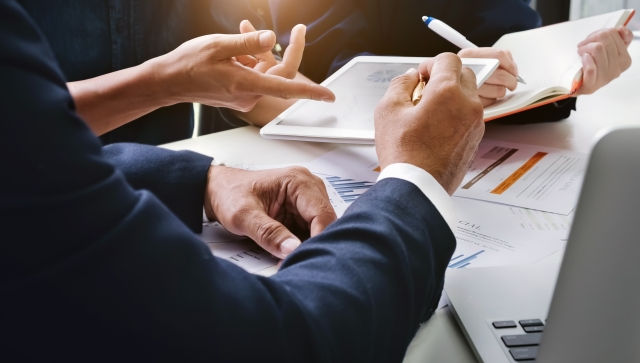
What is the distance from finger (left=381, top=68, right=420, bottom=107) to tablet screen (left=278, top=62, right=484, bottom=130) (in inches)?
9.0

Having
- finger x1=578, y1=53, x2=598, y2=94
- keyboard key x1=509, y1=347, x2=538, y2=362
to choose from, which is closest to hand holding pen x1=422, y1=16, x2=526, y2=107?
finger x1=578, y1=53, x2=598, y2=94

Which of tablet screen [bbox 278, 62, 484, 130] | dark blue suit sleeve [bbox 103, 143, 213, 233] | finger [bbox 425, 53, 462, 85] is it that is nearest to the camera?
finger [bbox 425, 53, 462, 85]

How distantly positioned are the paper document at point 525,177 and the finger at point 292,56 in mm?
339

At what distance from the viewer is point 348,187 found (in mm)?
790

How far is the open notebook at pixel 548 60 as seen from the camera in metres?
0.88

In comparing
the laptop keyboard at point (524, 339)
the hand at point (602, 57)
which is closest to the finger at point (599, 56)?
the hand at point (602, 57)

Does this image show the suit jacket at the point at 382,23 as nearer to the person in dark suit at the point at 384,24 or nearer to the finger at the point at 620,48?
the person in dark suit at the point at 384,24

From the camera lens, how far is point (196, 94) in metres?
0.85

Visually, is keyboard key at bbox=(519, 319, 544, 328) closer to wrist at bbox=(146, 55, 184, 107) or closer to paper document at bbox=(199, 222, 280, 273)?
paper document at bbox=(199, 222, 280, 273)

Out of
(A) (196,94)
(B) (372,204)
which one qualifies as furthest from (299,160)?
(B) (372,204)

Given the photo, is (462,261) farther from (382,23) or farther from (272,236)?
(382,23)

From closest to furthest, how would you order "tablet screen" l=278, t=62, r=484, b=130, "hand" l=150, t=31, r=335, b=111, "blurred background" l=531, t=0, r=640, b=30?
"hand" l=150, t=31, r=335, b=111 → "tablet screen" l=278, t=62, r=484, b=130 → "blurred background" l=531, t=0, r=640, b=30

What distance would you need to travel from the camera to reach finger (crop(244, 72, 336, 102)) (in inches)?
31.3

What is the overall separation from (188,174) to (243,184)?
8 cm
